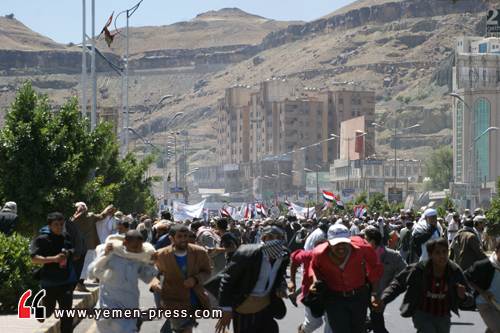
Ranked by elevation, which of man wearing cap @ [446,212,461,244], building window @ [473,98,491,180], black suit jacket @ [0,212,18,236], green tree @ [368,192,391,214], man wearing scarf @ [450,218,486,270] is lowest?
green tree @ [368,192,391,214]

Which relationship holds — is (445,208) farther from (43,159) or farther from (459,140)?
(459,140)

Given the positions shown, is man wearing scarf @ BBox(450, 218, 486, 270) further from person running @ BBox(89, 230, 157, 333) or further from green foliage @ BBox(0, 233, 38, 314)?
person running @ BBox(89, 230, 157, 333)

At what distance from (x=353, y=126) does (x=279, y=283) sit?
15711 cm

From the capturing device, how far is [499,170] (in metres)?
130

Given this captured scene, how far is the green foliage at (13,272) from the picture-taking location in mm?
17281

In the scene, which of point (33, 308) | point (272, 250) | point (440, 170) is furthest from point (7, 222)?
point (440, 170)

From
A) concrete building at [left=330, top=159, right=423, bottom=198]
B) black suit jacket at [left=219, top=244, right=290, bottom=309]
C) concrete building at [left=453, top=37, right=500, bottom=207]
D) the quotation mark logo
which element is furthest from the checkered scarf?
concrete building at [left=330, top=159, right=423, bottom=198]

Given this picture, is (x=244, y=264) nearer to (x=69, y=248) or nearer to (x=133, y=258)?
(x=133, y=258)

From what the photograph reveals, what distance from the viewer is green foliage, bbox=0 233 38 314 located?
17.3 m

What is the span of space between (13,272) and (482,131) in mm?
115882

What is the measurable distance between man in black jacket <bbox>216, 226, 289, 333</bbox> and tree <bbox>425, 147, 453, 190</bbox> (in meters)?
147

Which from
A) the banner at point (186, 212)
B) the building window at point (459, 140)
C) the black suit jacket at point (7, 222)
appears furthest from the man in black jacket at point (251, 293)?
the building window at point (459, 140)

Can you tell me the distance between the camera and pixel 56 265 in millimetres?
14203

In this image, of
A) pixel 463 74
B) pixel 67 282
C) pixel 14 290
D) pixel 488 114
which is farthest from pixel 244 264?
pixel 463 74
